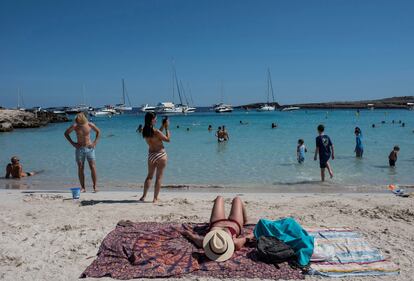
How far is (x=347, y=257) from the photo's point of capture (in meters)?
4.41

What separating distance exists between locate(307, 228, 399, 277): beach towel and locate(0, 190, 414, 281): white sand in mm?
130

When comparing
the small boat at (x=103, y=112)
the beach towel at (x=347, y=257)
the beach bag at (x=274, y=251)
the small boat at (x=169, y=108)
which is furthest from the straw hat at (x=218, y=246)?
the small boat at (x=103, y=112)

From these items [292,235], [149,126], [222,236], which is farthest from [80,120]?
[292,235]

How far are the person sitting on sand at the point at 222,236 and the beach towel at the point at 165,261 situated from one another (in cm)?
8

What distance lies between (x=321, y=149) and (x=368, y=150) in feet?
29.2

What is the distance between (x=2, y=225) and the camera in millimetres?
5738

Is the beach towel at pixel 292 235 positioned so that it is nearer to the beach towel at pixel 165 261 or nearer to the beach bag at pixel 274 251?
the beach bag at pixel 274 251

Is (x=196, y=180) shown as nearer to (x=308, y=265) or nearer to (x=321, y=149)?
(x=321, y=149)

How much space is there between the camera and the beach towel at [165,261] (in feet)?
13.3

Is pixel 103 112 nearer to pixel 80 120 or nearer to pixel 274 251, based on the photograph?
pixel 80 120

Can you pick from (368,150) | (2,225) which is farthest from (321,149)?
(368,150)

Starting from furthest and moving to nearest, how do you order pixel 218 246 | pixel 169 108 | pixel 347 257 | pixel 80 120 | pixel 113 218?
pixel 169 108 → pixel 80 120 → pixel 113 218 → pixel 347 257 → pixel 218 246

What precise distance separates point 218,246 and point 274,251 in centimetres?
66

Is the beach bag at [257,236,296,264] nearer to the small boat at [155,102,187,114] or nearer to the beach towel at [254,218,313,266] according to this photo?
the beach towel at [254,218,313,266]
